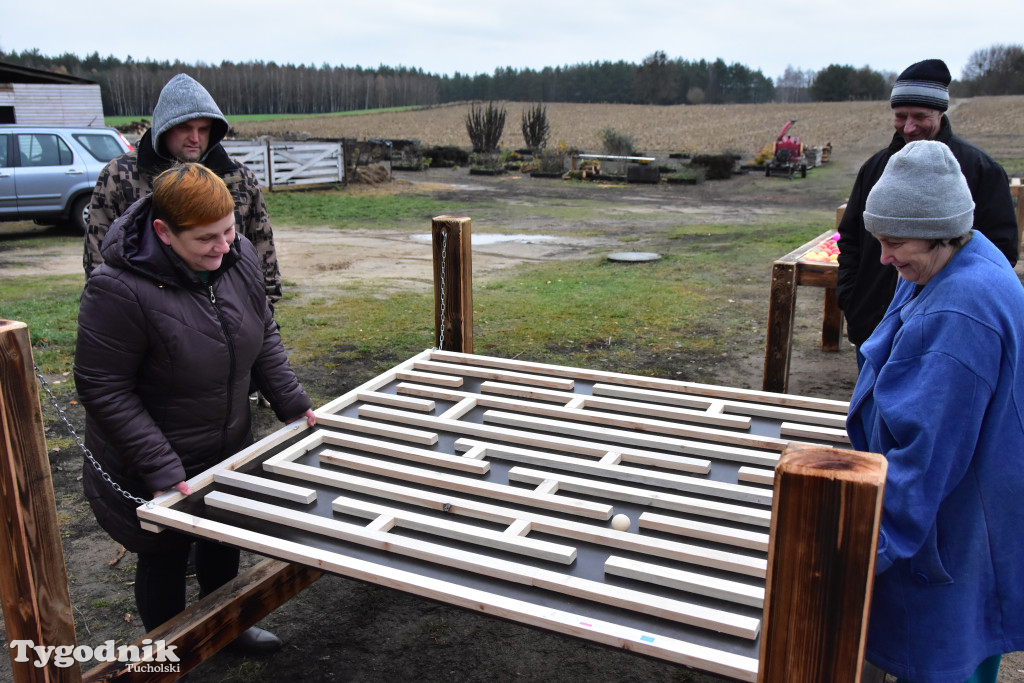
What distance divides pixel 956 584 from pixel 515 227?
12072 mm

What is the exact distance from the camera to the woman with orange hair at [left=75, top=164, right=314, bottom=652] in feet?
7.01

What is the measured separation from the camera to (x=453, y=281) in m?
3.94

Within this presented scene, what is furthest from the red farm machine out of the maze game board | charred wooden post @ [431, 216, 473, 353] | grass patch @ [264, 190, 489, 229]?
the maze game board

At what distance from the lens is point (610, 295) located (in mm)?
8258

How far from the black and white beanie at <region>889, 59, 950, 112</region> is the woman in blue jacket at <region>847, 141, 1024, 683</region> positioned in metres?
1.70

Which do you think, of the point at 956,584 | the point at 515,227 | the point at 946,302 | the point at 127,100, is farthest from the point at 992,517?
the point at 127,100

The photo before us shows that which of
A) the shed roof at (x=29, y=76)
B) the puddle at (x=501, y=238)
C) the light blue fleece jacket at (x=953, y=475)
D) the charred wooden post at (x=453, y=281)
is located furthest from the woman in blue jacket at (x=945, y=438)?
the shed roof at (x=29, y=76)

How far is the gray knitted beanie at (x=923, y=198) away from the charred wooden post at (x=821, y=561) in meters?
0.64

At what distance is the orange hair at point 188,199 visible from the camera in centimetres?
212

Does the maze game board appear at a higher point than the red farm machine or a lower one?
lower

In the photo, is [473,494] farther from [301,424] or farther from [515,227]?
[515,227]

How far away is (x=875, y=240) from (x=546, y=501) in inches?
79.7

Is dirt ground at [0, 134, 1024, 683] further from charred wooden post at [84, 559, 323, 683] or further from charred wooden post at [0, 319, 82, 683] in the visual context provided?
charred wooden post at [0, 319, 82, 683]

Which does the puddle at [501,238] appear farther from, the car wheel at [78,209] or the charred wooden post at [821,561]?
the charred wooden post at [821,561]
